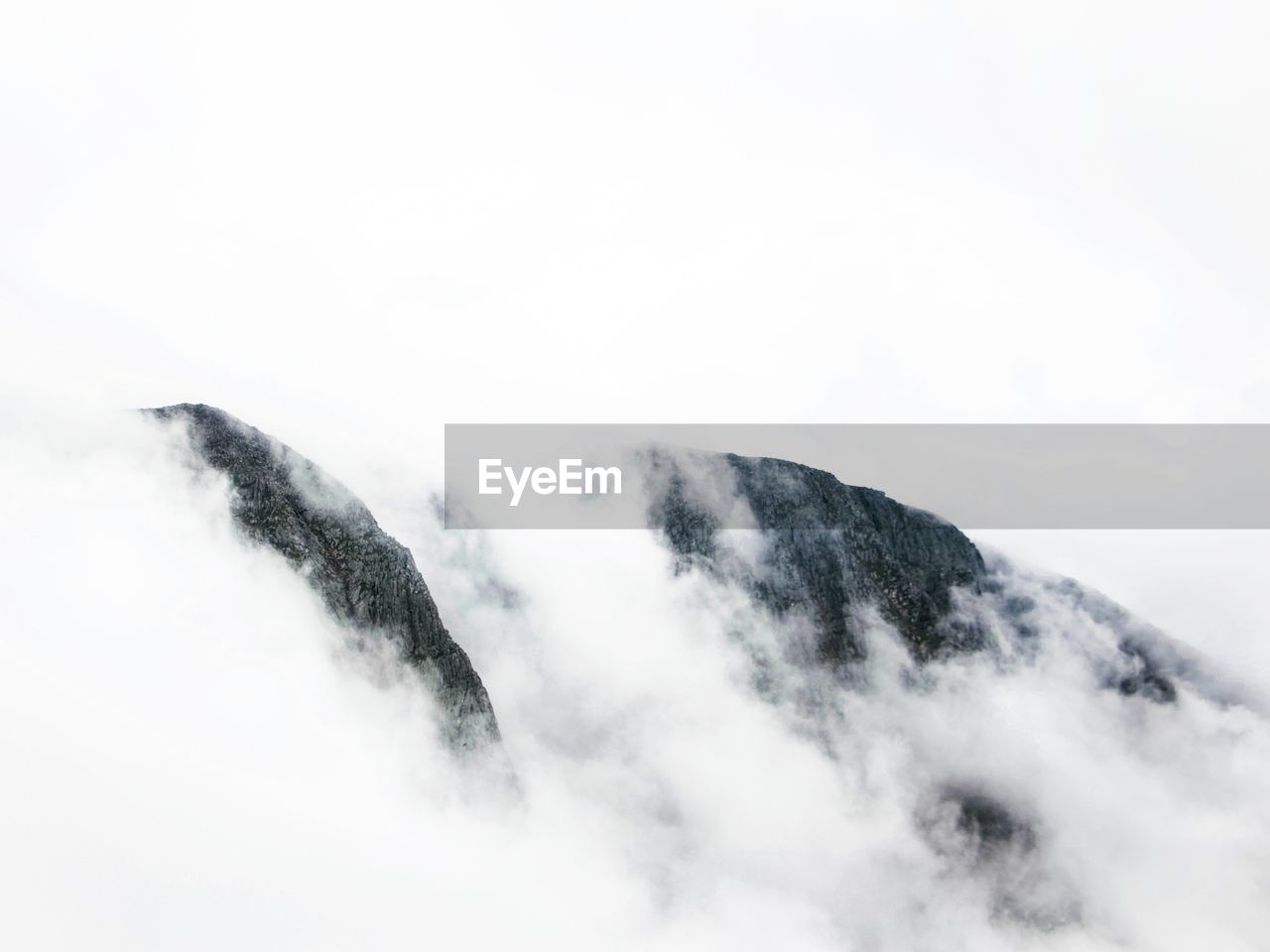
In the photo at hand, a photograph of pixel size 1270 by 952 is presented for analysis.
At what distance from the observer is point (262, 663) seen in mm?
77125

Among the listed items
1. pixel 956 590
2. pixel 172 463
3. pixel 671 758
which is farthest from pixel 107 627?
pixel 956 590

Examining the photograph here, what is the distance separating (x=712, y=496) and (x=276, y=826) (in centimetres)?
10333

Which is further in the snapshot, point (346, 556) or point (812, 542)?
point (812, 542)

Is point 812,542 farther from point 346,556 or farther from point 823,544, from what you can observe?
point 346,556

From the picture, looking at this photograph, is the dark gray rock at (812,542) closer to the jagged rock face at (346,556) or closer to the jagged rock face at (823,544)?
the jagged rock face at (823,544)

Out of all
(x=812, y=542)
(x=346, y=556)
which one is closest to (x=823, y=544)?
(x=812, y=542)

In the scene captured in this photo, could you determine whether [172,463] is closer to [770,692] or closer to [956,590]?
[770,692]

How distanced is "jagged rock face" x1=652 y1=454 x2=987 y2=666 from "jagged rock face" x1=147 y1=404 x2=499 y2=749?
70.7 m

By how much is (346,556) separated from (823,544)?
93688mm

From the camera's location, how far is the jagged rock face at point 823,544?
15100 cm

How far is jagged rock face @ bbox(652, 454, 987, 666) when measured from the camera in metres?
151

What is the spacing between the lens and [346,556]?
295 ft

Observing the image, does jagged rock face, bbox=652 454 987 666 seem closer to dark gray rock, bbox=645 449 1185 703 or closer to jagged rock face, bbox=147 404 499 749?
dark gray rock, bbox=645 449 1185 703

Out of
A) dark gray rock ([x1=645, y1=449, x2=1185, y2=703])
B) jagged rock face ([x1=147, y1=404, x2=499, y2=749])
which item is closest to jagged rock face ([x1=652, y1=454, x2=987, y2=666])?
dark gray rock ([x1=645, y1=449, x2=1185, y2=703])
